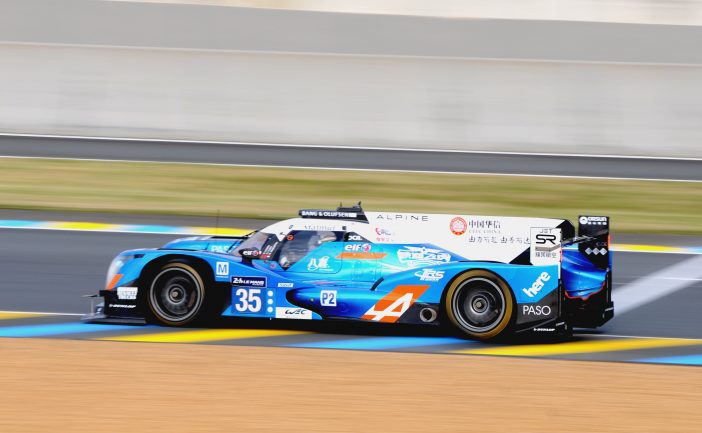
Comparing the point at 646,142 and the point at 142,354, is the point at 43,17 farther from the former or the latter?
the point at 142,354

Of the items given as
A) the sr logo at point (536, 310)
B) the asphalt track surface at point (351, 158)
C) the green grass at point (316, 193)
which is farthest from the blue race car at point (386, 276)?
the asphalt track surface at point (351, 158)

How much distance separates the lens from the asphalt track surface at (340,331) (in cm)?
935

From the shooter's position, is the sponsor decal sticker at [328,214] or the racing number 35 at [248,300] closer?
the racing number 35 at [248,300]

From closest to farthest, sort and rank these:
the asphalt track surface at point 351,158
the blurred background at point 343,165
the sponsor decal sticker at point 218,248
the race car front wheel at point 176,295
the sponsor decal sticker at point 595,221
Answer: the blurred background at point 343,165
the race car front wheel at point 176,295
the sponsor decal sticker at point 595,221
the sponsor decal sticker at point 218,248
the asphalt track surface at point 351,158

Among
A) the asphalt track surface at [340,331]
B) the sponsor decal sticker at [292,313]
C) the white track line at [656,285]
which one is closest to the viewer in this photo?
the asphalt track surface at [340,331]

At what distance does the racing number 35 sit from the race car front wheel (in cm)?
32

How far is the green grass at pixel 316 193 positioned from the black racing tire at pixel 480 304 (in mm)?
7489

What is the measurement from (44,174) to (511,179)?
8.43 metres

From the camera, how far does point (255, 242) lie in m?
9.87

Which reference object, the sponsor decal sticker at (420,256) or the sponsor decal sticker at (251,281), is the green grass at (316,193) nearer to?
the sponsor decal sticker at (251,281)

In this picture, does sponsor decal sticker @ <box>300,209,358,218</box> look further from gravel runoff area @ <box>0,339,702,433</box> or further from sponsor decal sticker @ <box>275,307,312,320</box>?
gravel runoff area @ <box>0,339,702,433</box>

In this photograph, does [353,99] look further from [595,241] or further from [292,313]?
[292,313]

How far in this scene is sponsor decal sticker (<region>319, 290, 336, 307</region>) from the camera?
950 centimetres

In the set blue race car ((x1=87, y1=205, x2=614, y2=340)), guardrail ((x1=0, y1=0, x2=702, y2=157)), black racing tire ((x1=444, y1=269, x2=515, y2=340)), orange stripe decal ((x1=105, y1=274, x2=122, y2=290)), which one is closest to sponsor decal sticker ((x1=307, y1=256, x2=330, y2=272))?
blue race car ((x1=87, y1=205, x2=614, y2=340))
